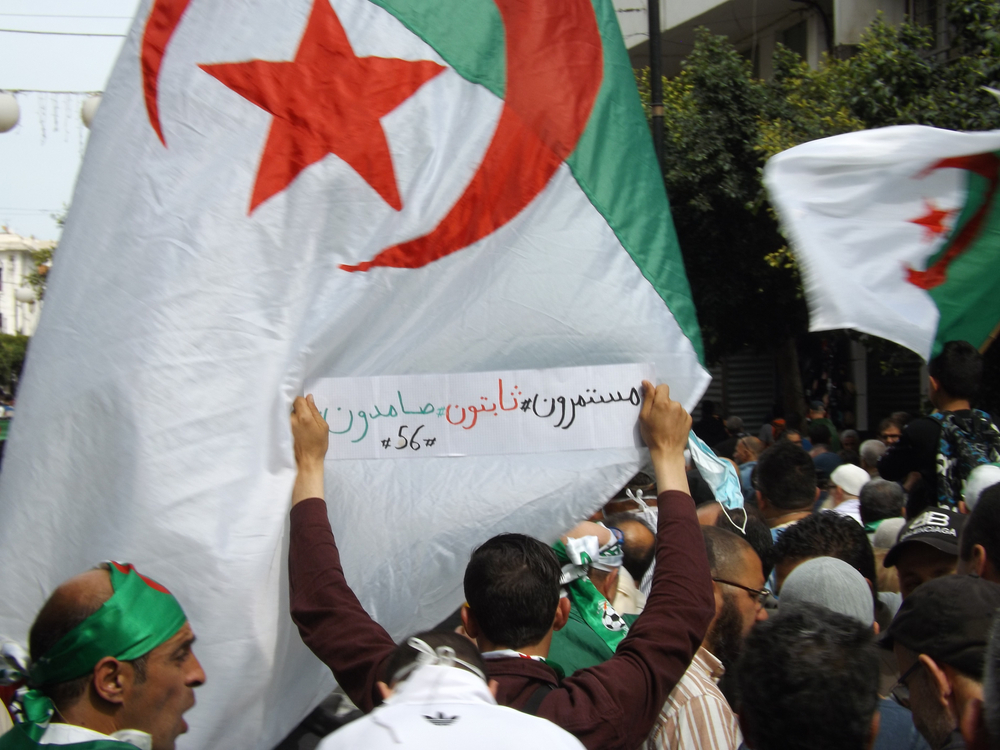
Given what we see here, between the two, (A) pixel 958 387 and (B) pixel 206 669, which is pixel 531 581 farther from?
(A) pixel 958 387

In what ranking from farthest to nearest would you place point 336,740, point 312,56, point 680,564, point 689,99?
1. point 689,99
2. point 312,56
3. point 680,564
4. point 336,740

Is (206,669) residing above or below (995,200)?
below

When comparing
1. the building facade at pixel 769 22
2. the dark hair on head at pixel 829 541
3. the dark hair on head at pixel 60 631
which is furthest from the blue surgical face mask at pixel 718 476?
the building facade at pixel 769 22

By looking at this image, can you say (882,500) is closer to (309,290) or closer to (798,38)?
(309,290)

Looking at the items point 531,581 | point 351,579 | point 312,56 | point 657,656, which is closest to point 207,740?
point 351,579

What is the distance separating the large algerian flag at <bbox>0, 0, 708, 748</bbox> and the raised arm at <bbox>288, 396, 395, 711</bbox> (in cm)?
10

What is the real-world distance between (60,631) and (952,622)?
5.08 feet

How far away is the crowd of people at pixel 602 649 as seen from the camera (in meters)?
1.44

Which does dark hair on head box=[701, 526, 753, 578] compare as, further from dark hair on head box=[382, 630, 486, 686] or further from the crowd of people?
dark hair on head box=[382, 630, 486, 686]

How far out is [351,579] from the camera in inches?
90.1

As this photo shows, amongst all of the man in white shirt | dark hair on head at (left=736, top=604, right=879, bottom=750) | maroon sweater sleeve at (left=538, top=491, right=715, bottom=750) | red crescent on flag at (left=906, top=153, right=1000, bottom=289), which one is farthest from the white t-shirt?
red crescent on flag at (left=906, top=153, right=1000, bottom=289)

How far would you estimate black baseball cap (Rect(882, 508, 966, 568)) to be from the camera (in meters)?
2.70

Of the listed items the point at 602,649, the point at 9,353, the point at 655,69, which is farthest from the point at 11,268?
the point at 602,649

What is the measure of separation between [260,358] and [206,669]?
693mm
